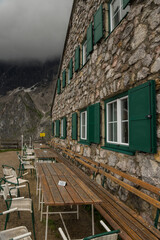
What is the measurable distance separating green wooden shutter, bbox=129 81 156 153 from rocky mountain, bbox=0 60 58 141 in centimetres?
2402

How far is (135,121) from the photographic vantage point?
3.09 metres

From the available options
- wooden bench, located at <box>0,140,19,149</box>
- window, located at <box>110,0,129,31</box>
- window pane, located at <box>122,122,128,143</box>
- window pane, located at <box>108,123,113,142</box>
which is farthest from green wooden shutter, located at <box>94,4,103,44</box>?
wooden bench, located at <box>0,140,19,149</box>

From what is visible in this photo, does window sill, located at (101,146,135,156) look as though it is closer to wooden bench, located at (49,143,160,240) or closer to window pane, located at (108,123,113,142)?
window pane, located at (108,123,113,142)

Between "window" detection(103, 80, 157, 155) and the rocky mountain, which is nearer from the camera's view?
"window" detection(103, 80, 157, 155)

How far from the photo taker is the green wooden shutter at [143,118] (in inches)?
105

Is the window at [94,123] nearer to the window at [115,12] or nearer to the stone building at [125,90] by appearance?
the stone building at [125,90]

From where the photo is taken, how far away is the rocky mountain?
3556 centimetres

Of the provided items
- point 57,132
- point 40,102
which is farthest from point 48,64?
point 57,132

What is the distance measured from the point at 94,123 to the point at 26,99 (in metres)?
38.0

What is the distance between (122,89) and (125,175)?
1627 millimetres

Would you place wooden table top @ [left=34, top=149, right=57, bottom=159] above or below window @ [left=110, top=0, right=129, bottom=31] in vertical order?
below

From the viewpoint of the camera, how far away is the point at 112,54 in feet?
13.6

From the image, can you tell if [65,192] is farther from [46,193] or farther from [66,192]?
[46,193]

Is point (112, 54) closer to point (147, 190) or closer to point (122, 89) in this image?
point (122, 89)
